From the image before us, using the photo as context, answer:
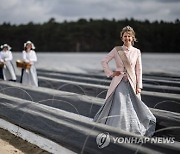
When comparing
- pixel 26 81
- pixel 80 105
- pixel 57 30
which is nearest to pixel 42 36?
pixel 57 30

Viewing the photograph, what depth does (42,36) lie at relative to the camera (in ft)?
136

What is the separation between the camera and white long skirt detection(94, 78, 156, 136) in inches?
146

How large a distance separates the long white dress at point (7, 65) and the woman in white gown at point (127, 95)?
6192 millimetres

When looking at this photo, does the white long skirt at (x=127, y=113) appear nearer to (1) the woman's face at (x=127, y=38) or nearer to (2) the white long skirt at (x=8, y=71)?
(1) the woman's face at (x=127, y=38)

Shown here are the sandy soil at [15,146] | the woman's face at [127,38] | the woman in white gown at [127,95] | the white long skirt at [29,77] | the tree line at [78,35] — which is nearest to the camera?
the sandy soil at [15,146]

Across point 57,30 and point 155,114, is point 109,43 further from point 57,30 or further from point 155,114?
point 155,114

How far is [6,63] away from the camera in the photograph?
9.62 meters

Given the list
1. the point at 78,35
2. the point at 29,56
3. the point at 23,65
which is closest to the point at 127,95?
the point at 29,56

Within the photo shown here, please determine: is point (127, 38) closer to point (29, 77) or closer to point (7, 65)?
point (29, 77)

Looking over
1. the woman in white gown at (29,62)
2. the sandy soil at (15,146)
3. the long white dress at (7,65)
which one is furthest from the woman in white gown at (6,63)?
the sandy soil at (15,146)

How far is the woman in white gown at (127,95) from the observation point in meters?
3.76

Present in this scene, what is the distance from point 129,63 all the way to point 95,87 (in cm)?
317

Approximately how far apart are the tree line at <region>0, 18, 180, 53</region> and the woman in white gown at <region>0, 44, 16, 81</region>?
26.1 meters

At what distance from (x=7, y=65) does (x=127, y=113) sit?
6641 millimetres
